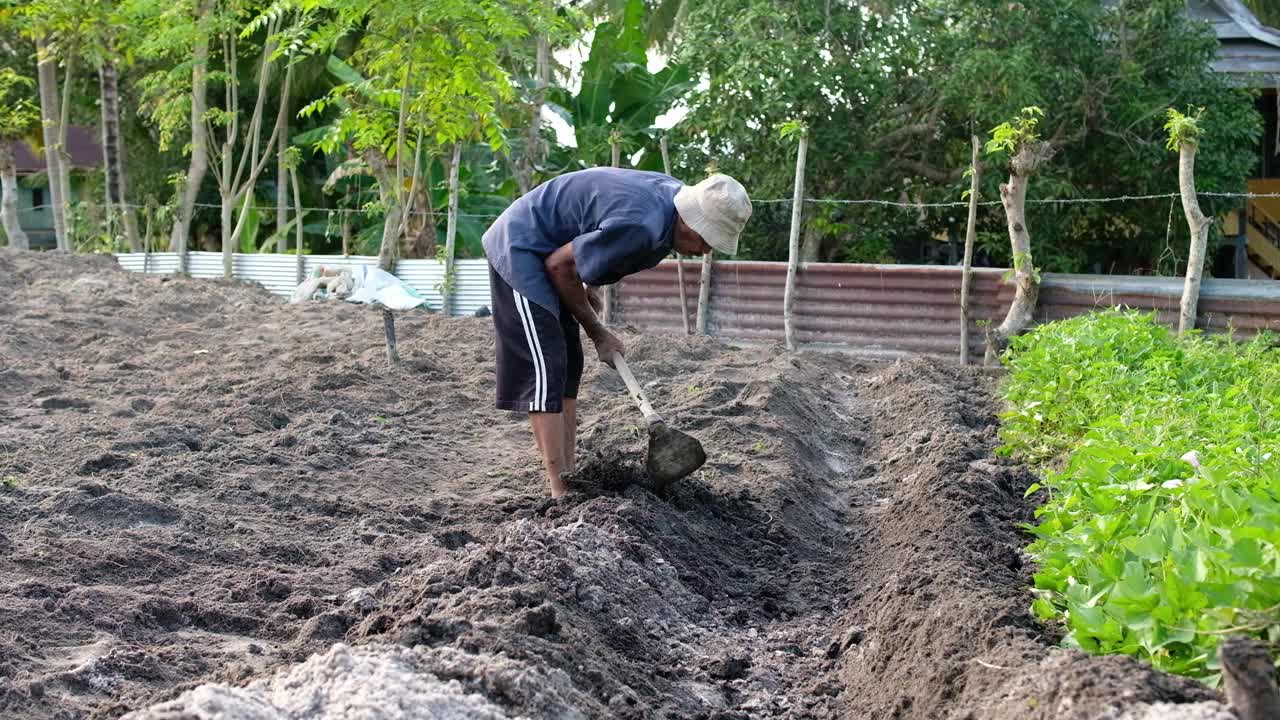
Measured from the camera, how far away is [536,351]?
17.7ft

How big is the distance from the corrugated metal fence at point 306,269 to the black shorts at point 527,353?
8.18 metres

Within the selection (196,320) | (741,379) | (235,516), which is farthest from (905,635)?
(196,320)

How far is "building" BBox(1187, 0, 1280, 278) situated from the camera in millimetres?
14984

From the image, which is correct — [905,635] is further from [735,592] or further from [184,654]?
[184,654]

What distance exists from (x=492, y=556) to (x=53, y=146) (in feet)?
59.5

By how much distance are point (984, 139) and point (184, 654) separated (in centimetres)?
1104

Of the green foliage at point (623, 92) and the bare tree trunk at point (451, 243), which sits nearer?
the bare tree trunk at point (451, 243)

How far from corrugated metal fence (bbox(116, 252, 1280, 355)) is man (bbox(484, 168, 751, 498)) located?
20.1ft

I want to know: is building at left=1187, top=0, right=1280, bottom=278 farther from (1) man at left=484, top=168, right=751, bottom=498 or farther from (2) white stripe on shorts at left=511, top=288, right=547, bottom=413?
(2) white stripe on shorts at left=511, top=288, right=547, bottom=413

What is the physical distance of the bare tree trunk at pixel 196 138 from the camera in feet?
55.9

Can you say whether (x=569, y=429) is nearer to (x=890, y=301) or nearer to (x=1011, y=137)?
(x=1011, y=137)

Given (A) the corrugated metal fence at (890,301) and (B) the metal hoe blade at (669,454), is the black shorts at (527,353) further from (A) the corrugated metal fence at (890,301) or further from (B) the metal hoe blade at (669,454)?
(A) the corrugated metal fence at (890,301)

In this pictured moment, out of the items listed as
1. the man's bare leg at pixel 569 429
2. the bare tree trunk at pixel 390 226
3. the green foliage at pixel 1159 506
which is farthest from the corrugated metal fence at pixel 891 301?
the man's bare leg at pixel 569 429

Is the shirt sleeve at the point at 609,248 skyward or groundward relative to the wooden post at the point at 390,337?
skyward
